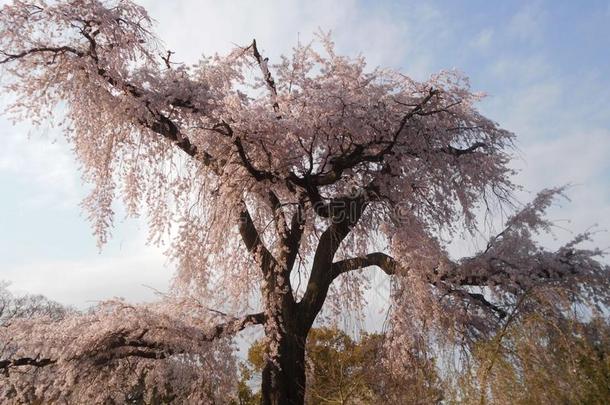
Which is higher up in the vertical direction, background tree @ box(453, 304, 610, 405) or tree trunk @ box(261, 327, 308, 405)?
tree trunk @ box(261, 327, 308, 405)

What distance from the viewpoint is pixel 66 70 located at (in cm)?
821

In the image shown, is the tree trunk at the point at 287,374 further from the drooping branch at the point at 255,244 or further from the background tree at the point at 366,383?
the drooping branch at the point at 255,244

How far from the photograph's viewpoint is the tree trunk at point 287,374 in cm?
784

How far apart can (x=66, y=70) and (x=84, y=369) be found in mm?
4648

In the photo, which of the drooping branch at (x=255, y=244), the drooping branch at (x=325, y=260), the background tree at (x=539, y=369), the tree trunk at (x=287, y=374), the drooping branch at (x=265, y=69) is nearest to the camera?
the background tree at (x=539, y=369)

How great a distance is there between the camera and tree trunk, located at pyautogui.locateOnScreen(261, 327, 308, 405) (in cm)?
784

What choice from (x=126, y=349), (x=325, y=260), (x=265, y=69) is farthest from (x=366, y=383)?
(x=265, y=69)

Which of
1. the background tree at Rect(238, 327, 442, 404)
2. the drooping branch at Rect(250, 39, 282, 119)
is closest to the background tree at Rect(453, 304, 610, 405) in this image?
the background tree at Rect(238, 327, 442, 404)

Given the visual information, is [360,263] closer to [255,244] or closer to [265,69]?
[255,244]

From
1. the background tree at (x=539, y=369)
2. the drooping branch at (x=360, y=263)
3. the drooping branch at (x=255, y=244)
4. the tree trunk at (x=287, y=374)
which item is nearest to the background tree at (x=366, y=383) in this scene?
the tree trunk at (x=287, y=374)

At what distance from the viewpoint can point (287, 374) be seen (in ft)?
26.2

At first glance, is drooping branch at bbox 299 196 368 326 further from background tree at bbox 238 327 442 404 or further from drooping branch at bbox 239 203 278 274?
background tree at bbox 238 327 442 404

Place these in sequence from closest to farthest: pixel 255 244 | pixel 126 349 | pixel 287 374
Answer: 1. pixel 126 349
2. pixel 287 374
3. pixel 255 244

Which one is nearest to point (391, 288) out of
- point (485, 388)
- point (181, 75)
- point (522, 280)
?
point (522, 280)
